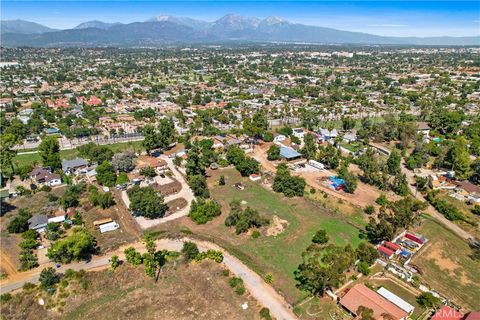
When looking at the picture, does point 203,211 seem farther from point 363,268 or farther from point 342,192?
point 342,192

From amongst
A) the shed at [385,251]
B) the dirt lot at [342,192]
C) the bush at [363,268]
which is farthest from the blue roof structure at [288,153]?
the bush at [363,268]

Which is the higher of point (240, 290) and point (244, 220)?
point (244, 220)

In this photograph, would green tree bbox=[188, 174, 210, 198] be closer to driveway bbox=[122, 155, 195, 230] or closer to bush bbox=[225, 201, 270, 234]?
driveway bbox=[122, 155, 195, 230]

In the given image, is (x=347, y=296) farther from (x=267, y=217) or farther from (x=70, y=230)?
(x=70, y=230)

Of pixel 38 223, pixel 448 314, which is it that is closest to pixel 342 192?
pixel 448 314

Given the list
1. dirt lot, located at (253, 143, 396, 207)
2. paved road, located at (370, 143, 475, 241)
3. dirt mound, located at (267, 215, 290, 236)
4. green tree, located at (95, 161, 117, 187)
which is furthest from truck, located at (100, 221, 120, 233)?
paved road, located at (370, 143, 475, 241)

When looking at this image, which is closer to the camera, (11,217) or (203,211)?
(203,211)
